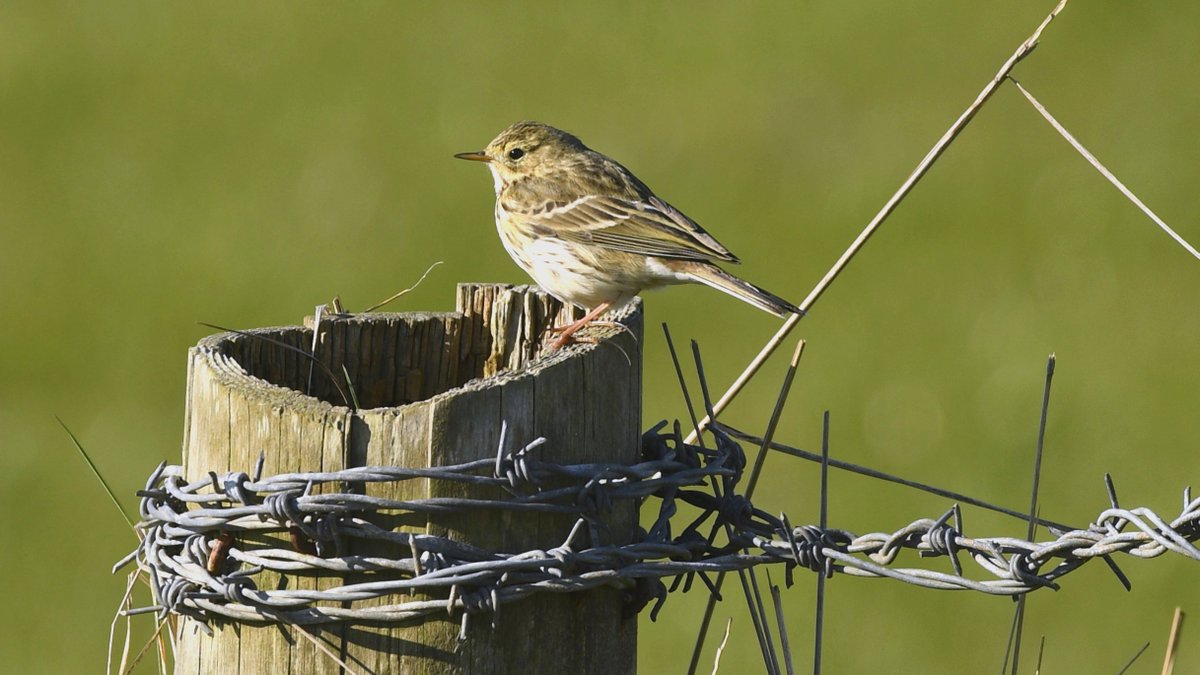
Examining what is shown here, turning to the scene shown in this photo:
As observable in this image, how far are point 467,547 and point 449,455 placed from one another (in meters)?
0.19

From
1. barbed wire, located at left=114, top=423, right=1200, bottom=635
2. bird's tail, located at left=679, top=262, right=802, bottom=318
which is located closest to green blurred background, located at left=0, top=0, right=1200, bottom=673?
bird's tail, located at left=679, top=262, right=802, bottom=318

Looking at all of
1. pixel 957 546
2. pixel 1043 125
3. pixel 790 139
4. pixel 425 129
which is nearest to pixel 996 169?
pixel 1043 125

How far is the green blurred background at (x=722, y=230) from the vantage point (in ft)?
33.2

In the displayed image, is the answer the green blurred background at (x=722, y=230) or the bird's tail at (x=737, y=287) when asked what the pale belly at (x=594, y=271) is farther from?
the green blurred background at (x=722, y=230)

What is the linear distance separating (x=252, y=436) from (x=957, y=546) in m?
1.45

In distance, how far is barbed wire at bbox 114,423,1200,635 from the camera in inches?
124

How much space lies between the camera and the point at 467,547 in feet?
10.5

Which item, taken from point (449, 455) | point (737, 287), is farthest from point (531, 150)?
point (449, 455)

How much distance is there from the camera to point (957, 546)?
3.48m

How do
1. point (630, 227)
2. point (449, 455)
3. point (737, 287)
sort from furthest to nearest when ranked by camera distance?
point (630, 227) → point (737, 287) → point (449, 455)

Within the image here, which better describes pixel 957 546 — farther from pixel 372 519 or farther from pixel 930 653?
pixel 930 653

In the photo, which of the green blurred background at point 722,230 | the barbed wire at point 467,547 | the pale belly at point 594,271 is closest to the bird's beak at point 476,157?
the pale belly at point 594,271

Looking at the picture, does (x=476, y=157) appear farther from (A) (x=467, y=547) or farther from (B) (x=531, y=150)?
(A) (x=467, y=547)

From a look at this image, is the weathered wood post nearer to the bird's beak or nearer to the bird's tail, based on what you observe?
the bird's tail
